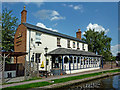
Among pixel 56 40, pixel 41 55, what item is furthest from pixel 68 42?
pixel 41 55

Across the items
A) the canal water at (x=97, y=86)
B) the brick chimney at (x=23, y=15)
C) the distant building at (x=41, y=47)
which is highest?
the brick chimney at (x=23, y=15)

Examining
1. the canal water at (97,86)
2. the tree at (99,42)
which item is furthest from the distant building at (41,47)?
the tree at (99,42)

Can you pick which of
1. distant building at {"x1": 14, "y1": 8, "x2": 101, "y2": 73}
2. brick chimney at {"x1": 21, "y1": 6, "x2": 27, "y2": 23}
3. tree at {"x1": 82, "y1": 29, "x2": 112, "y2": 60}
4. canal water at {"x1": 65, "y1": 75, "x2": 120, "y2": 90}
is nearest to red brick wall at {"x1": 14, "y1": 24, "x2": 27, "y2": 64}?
distant building at {"x1": 14, "y1": 8, "x2": 101, "y2": 73}

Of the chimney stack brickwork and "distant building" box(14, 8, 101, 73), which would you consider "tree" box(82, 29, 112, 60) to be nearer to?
"distant building" box(14, 8, 101, 73)

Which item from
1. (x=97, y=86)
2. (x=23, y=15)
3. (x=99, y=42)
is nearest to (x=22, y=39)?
(x=23, y=15)

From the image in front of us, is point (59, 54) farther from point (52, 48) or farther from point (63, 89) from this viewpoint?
point (63, 89)

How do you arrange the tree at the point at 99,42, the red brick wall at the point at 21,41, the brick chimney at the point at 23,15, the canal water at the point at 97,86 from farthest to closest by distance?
the tree at the point at 99,42, the brick chimney at the point at 23,15, the red brick wall at the point at 21,41, the canal water at the point at 97,86

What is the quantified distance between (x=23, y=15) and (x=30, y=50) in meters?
6.16

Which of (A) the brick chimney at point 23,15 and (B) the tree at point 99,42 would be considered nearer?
(A) the brick chimney at point 23,15

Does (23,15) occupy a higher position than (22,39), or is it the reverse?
(23,15)

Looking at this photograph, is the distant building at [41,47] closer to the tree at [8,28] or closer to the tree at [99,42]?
the tree at [8,28]

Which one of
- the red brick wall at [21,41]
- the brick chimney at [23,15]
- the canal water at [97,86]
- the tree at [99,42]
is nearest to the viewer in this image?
the canal water at [97,86]

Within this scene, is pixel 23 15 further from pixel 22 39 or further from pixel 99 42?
pixel 99 42

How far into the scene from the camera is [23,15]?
1962 cm
